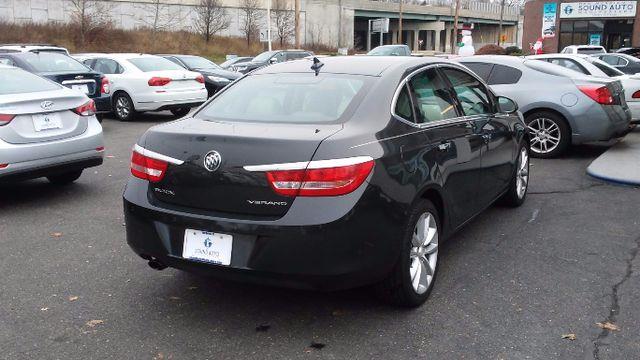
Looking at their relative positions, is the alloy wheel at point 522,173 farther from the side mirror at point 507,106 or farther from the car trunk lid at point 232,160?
the car trunk lid at point 232,160

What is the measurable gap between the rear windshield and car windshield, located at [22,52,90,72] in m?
4.87

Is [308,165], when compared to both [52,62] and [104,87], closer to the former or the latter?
[104,87]

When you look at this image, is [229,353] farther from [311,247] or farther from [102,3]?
[102,3]

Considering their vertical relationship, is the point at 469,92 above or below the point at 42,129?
above

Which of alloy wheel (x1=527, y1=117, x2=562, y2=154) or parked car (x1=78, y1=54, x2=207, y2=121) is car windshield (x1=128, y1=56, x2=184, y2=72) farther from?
alloy wheel (x1=527, y1=117, x2=562, y2=154)

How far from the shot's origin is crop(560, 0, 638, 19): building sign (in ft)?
156

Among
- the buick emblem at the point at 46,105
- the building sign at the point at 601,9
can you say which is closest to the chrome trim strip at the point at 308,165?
the buick emblem at the point at 46,105

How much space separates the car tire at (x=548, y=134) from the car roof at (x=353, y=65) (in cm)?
487

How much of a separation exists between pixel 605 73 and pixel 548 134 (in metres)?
3.78

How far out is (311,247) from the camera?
3229 millimetres

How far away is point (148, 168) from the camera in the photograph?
3697 millimetres

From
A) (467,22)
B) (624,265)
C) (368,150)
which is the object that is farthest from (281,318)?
(467,22)

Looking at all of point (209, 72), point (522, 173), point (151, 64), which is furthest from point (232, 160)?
point (209, 72)

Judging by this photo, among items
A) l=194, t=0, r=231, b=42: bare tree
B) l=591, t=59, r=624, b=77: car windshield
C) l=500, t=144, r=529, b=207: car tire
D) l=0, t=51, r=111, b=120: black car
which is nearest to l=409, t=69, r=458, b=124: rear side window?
l=500, t=144, r=529, b=207: car tire
